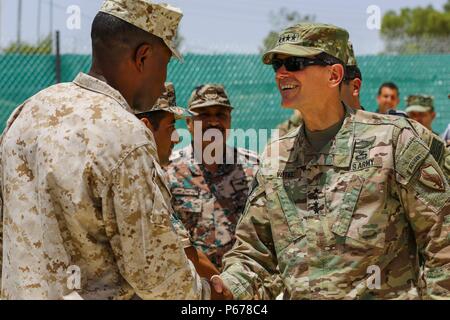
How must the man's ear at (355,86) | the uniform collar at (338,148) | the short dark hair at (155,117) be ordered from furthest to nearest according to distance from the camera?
the man's ear at (355,86) → the short dark hair at (155,117) → the uniform collar at (338,148)

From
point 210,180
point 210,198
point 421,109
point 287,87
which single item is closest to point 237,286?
point 287,87

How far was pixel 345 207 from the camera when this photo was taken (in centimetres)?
416

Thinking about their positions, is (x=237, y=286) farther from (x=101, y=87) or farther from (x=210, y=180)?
(x=210, y=180)

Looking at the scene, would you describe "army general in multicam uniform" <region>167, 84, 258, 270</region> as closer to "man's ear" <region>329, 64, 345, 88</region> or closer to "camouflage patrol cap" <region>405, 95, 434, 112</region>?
"man's ear" <region>329, 64, 345, 88</region>

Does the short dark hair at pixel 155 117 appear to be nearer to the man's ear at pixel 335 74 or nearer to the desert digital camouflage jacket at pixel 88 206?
the man's ear at pixel 335 74

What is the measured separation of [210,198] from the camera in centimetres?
694

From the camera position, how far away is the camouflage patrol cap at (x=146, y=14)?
336 centimetres

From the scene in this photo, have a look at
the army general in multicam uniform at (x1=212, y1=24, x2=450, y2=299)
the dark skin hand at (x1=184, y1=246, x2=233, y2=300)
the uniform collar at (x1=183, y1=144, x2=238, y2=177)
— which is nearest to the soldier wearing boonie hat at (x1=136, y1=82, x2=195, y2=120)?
the dark skin hand at (x1=184, y1=246, x2=233, y2=300)

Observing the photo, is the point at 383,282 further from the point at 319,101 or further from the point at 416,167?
the point at 319,101

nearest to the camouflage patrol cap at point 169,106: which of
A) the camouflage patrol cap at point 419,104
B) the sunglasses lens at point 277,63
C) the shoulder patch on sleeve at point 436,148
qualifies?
the sunglasses lens at point 277,63

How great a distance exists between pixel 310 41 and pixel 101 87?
1.43 metres

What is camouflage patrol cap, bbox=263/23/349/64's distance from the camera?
4.36 metres

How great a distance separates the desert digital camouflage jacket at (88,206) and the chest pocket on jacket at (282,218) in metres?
1.05
